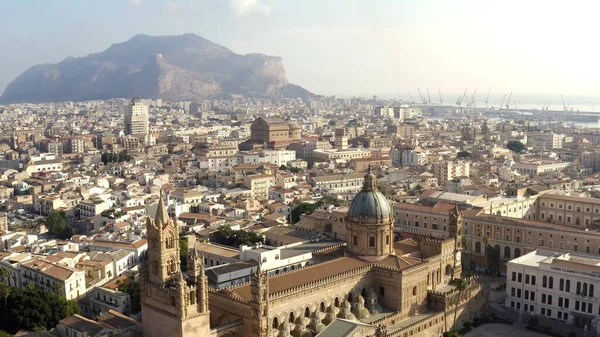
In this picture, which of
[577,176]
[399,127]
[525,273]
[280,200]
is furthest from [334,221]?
[399,127]

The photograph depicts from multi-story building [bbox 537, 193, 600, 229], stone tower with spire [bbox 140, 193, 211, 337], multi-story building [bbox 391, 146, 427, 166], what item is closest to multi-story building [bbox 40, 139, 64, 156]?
multi-story building [bbox 391, 146, 427, 166]

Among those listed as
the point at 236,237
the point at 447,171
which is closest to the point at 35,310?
the point at 236,237

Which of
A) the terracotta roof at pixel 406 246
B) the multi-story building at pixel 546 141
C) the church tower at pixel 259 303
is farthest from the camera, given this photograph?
the multi-story building at pixel 546 141

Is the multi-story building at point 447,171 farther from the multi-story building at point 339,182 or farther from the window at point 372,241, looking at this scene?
the window at point 372,241

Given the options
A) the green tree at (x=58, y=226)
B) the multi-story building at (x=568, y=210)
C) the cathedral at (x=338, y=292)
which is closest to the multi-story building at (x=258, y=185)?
the green tree at (x=58, y=226)

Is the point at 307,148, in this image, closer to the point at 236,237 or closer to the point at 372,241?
the point at 236,237

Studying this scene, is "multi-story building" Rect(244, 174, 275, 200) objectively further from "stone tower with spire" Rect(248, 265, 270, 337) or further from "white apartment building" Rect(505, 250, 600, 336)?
"stone tower with spire" Rect(248, 265, 270, 337)

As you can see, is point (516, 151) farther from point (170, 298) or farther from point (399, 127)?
point (170, 298)
